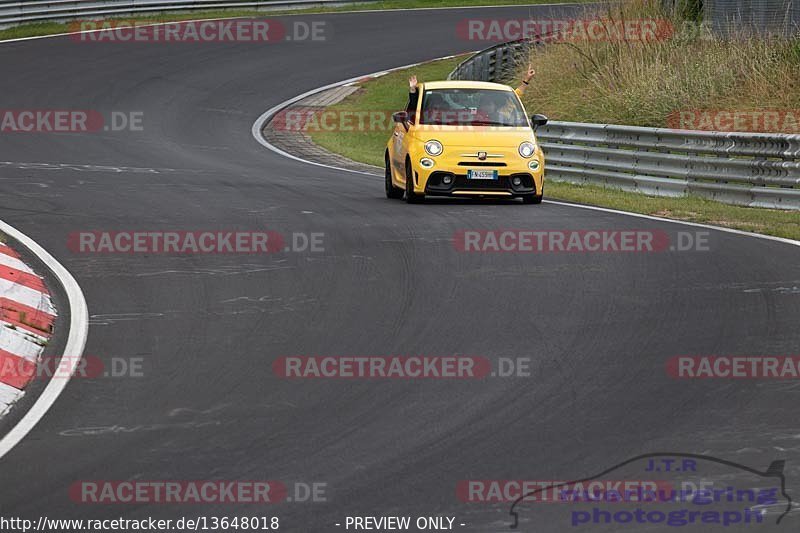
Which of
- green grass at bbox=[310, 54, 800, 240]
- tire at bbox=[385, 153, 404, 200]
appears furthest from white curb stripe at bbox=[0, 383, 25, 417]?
tire at bbox=[385, 153, 404, 200]

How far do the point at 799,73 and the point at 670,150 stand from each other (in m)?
4.58

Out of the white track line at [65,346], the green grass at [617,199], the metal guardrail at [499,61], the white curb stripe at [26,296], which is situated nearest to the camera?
the white track line at [65,346]

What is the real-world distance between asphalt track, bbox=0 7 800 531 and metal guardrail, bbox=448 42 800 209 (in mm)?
2768

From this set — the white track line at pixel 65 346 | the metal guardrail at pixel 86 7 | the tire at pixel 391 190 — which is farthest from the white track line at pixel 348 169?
the metal guardrail at pixel 86 7

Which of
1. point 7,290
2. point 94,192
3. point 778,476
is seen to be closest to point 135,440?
point 778,476

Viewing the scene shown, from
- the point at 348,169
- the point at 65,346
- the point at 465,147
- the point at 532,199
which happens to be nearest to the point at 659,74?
the point at 348,169

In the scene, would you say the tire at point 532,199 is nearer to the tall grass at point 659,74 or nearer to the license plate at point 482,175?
the license plate at point 482,175

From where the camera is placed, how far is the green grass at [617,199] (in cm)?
1534

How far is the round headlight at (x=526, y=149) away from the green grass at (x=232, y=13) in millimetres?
24798

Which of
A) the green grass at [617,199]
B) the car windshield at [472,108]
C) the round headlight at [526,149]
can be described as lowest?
the green grass at [617,199]

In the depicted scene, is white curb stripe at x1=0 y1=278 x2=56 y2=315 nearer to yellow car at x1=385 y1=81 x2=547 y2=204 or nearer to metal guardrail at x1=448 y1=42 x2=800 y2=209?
yellow car at x1=385 y1=81 x2=547 y2=204

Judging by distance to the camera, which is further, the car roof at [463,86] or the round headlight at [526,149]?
the car roof at [463,86]

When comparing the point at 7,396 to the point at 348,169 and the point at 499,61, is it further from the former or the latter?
the point at 499,61

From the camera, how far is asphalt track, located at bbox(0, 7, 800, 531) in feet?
21.0
